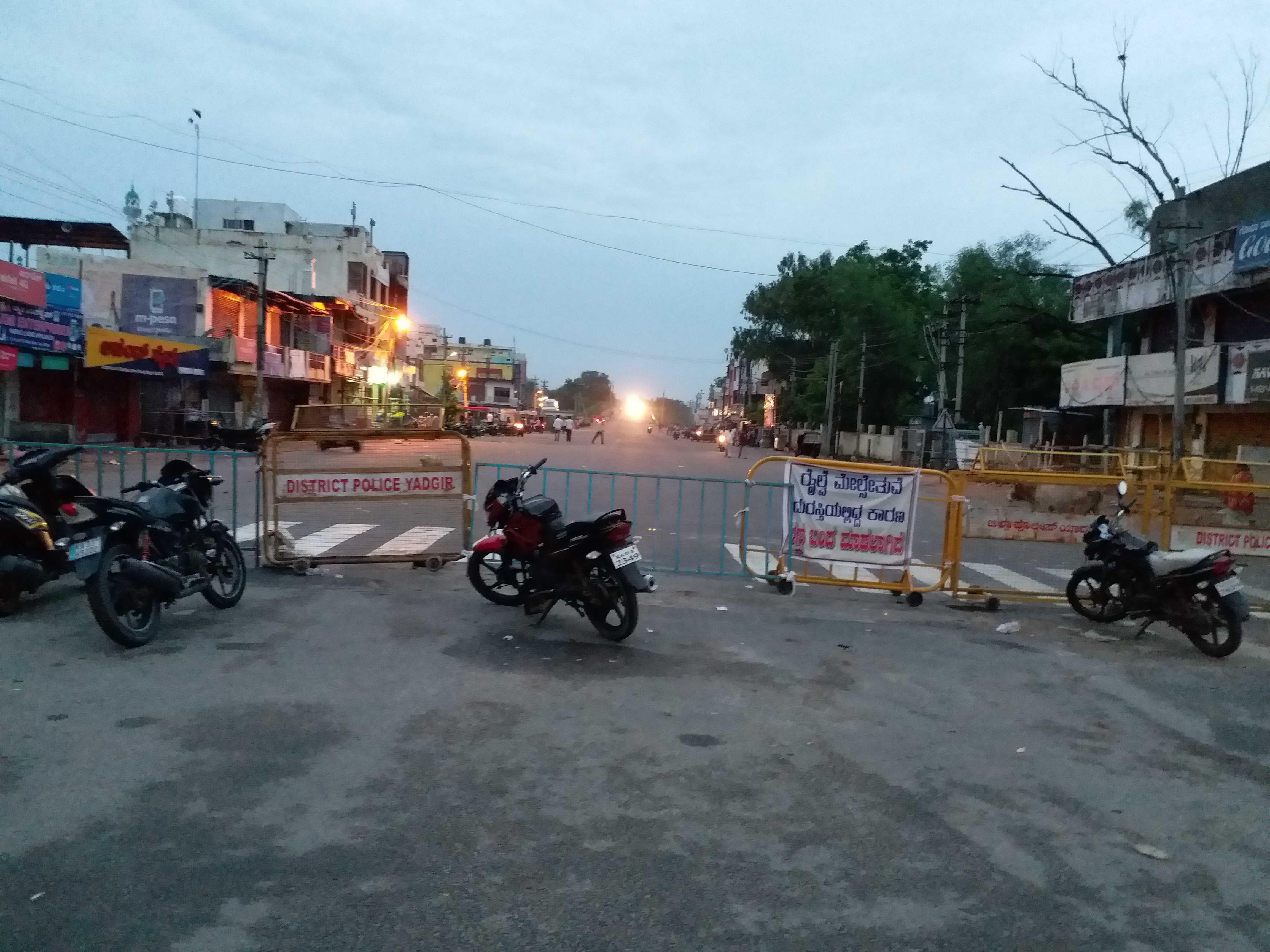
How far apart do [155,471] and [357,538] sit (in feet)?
30.7

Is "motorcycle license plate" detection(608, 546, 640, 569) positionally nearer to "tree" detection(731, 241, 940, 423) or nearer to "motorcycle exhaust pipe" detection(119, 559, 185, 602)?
"motorcycle exhaust pipe" detection(119, 559, 185, 602)

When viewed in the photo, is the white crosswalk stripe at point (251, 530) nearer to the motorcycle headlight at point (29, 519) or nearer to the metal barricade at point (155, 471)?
the metal barricade at point (155, 471)

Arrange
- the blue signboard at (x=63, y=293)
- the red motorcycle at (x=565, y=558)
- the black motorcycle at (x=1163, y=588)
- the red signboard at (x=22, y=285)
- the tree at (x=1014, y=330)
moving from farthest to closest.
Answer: the tree at (x=1014, y=330)
the blue signboard at (x=63, y=293)
the red signboard at (x=22, y=285)
the black motorcycle at (x=1163, y=588)
the red motorcycle at (x=565, y=558)

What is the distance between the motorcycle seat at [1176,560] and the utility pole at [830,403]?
5150 cm

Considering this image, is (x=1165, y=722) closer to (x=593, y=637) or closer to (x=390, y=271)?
(x=593, y=637)

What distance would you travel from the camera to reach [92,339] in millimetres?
30344

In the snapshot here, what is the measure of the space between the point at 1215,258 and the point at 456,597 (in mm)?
28503

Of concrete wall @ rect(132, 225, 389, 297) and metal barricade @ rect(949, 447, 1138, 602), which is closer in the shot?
metal barricade @ rect(949, 447, 1138, 602)

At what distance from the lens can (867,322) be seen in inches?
2398

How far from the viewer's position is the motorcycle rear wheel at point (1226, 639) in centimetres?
786

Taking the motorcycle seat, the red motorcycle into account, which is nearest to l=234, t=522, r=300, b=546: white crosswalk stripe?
the red motorcycle

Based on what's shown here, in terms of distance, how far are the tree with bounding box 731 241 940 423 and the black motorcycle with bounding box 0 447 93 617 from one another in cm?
5534

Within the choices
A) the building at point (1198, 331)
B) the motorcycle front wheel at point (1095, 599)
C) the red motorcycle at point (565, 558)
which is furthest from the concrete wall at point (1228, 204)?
the red motorcycle at point (565, 558)

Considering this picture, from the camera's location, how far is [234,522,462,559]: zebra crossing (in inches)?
398
